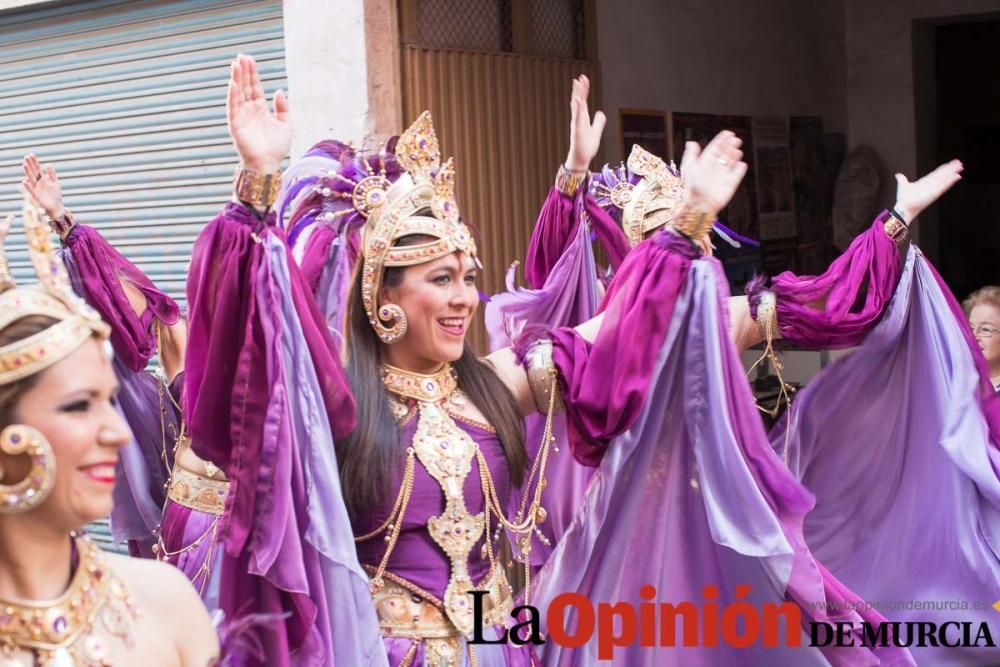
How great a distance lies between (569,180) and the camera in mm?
4898

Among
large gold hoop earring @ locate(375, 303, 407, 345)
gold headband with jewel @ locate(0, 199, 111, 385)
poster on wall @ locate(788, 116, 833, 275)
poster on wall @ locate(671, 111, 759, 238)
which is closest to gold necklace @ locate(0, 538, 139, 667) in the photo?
Answer: gold headband with jewel @ locate(0, 199, 111, 385)

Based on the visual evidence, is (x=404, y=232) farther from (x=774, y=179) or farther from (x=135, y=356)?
(x=774, y=179)

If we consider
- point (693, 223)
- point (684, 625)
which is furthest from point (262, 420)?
point (684, 625)

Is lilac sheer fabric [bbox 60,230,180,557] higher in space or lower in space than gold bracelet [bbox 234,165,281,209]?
lower

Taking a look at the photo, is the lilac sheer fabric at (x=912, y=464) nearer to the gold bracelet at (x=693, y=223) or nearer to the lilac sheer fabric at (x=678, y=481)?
the lilac sheer fabric at (x=678, y=481)

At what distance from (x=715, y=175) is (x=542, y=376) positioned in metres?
0.61

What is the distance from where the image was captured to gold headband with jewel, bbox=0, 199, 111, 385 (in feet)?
5.72

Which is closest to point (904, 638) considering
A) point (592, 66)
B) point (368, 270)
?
point (368, 270)

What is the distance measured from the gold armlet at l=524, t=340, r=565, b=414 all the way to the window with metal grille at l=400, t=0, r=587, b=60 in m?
2.66

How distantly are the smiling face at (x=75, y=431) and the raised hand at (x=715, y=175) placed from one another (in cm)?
170

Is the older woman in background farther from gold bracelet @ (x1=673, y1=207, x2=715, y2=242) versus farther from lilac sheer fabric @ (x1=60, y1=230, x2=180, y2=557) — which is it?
lilac sheer fabric @ (x1=60, y1=230, x2=180, y2=557)

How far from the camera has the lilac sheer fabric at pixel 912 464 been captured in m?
4.22

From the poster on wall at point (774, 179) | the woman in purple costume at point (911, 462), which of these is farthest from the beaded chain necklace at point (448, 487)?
the poster on wall at point (774, 179)

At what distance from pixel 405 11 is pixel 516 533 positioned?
2948mm
